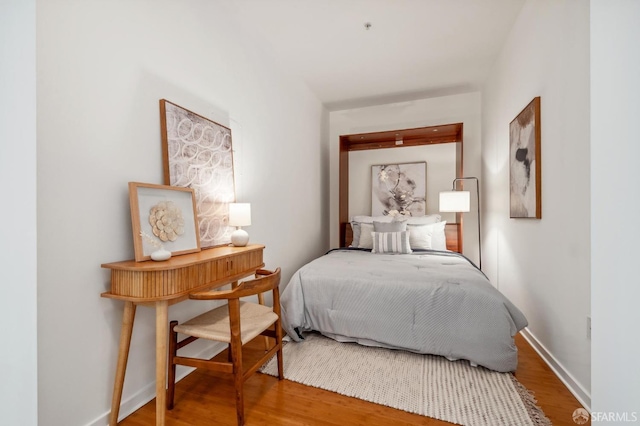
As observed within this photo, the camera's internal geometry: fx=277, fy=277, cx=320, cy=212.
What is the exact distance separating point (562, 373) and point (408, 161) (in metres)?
3.19

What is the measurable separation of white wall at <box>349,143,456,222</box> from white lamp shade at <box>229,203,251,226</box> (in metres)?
2.74

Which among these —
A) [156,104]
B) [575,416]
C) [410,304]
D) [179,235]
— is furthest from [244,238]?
[575,416]

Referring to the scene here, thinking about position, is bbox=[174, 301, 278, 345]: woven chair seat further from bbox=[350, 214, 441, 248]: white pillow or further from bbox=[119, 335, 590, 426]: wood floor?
bbox=[350, 214, 441, 248]: white pillow

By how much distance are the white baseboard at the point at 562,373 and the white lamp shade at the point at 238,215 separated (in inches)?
92.2

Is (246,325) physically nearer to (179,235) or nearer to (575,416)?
(179,235)

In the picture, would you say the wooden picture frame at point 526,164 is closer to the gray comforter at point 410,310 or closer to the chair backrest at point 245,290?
the gray comforter at point 410,310

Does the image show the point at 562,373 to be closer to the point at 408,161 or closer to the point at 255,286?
the point at 255,286

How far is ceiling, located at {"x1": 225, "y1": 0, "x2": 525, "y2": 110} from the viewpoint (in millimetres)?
2398

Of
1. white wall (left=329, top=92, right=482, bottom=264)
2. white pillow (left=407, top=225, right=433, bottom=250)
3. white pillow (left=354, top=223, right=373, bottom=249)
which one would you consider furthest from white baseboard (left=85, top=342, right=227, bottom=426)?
white wall (left=329, top=92, right=482, bottom=264)

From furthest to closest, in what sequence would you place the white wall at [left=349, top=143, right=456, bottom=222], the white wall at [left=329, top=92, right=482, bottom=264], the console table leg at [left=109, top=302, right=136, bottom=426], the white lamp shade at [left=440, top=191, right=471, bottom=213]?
1. the white wall at [left=349, top=143, right=456, bottom=222]
2. the white wall at [left=329, top=92, right=482, bottom=264]
3. the white lamp shade at [left=440, top=191, right=471, bottom=213]
4. the console table leg at [left=109, top=302, right=136, bottom=426]

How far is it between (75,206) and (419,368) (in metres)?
2.33

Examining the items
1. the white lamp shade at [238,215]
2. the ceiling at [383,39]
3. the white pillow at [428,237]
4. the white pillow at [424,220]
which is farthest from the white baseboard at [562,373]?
the ceiling at [383,39]

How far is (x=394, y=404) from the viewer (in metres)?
1.63

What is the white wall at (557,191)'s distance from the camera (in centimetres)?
158
